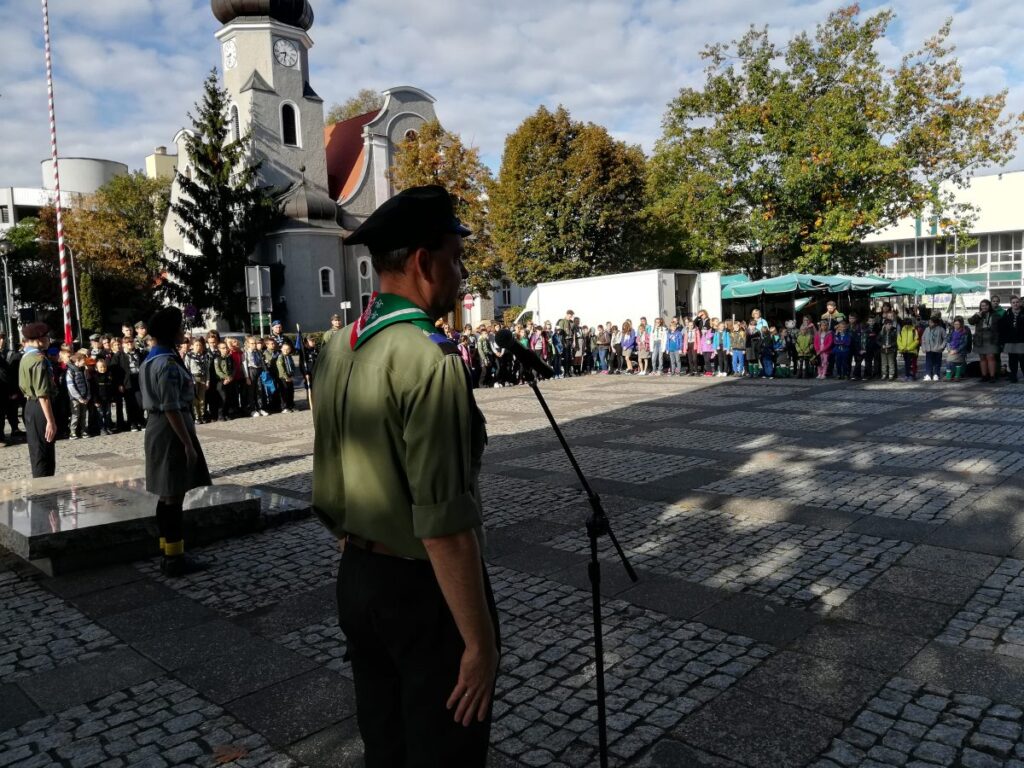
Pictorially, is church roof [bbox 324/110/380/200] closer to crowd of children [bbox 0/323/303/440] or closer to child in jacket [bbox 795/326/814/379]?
crowd of children [bbox 0/323/303/440]

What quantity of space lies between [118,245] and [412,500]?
182ft

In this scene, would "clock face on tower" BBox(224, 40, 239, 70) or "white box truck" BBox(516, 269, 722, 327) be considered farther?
"clock face on tower" BBox(224, 40, 239, 70)

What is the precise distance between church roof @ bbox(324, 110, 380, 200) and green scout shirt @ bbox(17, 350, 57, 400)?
40.2m

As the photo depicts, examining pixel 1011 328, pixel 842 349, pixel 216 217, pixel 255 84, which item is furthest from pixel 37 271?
pixel 1011 328

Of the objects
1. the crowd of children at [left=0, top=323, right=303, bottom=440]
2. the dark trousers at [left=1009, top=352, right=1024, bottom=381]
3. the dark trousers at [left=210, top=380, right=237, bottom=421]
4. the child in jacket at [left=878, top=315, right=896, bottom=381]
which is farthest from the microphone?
the child in jacket at [left=878, top=315, right=896, bottom=381]

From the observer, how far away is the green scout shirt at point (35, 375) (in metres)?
7.79

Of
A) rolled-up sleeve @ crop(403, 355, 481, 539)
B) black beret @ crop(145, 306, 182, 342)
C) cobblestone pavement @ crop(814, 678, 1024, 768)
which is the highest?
black beret @ crop(145, 306, 182, 342)

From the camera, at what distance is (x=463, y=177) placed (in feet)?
138

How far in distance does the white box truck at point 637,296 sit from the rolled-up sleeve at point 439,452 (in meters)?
22.8

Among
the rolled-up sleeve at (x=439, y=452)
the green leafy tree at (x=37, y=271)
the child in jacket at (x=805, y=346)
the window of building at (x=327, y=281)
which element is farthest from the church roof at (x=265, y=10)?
the rolled-up sleeve at (x=439, y=452)

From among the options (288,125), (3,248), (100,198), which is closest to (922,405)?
(3,248)

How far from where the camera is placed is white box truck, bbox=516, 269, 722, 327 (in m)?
24.5

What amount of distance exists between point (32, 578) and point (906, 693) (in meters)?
6.03

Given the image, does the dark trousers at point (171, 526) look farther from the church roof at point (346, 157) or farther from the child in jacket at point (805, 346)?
the church roof at point (346, 157)
